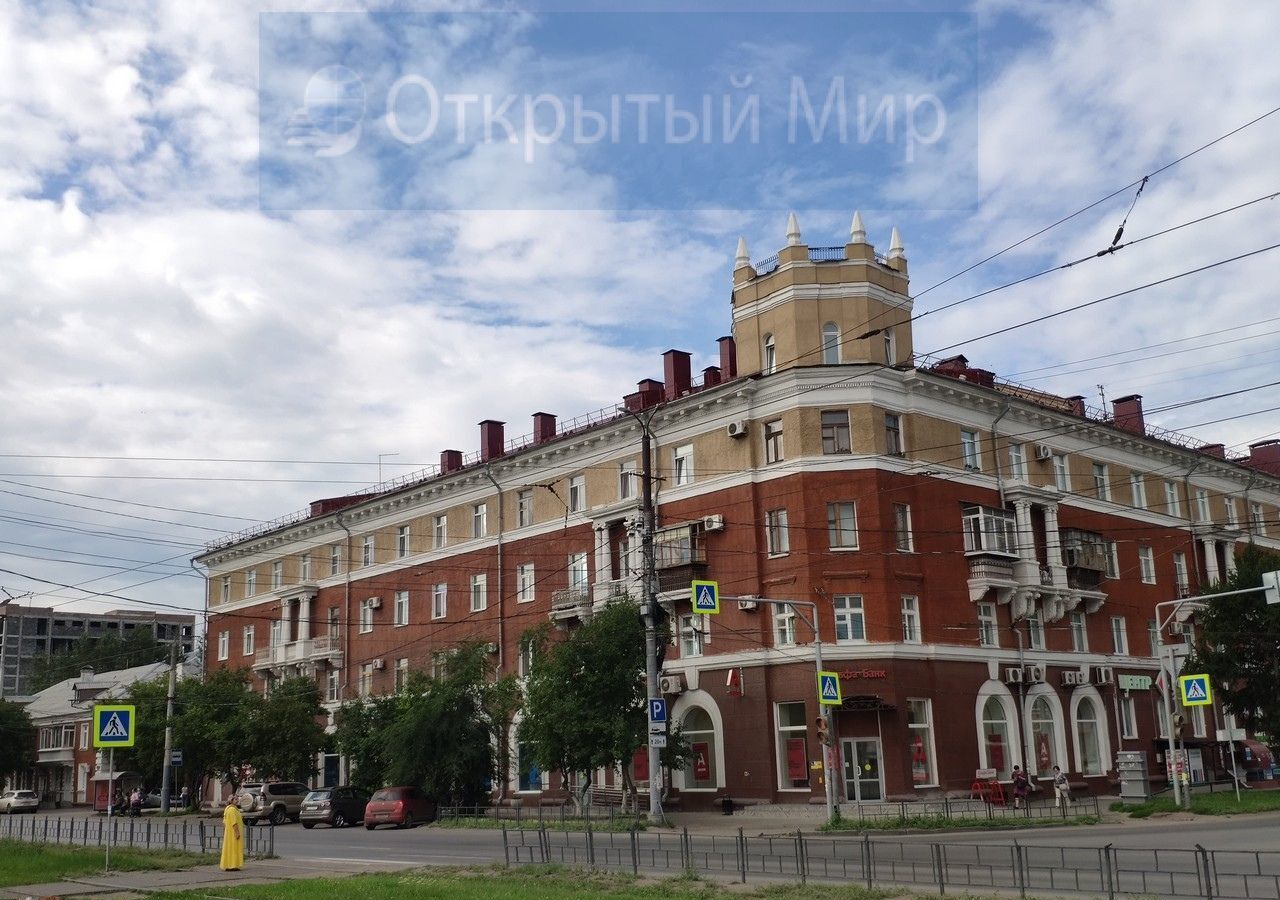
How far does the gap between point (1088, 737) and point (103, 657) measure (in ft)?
365

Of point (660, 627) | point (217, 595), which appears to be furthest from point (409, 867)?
point (217, 595)

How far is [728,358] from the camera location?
4859 cm

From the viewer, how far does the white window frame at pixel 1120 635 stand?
165 ft

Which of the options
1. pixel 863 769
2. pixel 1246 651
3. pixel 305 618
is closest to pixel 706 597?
pixel 863 769

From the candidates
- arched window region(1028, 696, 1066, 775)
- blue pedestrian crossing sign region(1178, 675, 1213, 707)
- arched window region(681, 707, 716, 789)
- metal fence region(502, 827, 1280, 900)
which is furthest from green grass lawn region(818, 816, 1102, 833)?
arched window region(1028, 696, 1066, 775)

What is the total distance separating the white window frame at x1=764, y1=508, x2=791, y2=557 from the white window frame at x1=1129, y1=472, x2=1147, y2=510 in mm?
19392

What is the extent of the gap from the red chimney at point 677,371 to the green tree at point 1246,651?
66.6 feet

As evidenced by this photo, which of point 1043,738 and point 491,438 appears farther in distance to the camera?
point 491,438

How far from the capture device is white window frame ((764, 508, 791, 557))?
42.3 metres

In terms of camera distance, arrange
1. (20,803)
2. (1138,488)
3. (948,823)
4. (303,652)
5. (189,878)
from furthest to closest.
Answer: (20,803) → (303,652) → (1138,488) → (948,823) → (189,878)

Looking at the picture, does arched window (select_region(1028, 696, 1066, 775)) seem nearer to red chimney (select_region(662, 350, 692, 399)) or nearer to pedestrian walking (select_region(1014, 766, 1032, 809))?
pedestrian walking (select_region(1014, 766, 1032, 809))

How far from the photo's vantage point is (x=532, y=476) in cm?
5284

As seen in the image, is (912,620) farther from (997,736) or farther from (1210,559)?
(1210,559)

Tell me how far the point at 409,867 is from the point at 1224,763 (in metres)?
40.8
